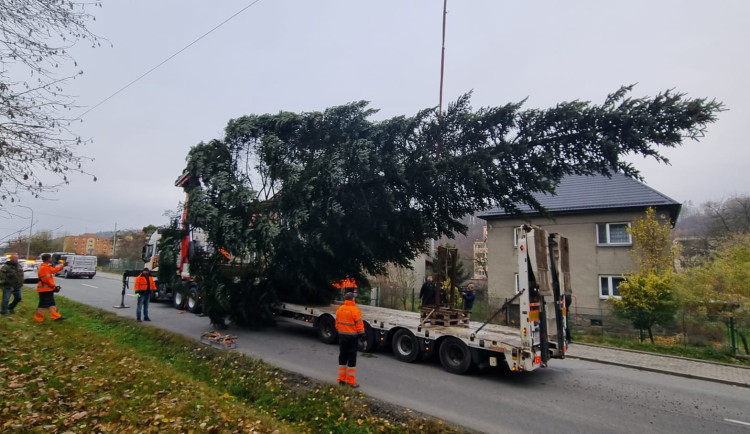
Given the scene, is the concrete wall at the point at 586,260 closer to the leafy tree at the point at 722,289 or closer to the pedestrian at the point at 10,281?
the leafy tree at the point at 722,289

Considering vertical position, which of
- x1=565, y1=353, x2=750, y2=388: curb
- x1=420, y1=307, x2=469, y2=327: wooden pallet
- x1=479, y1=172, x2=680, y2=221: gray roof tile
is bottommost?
x1=565, y1=353, x2=750, y2=388: curb

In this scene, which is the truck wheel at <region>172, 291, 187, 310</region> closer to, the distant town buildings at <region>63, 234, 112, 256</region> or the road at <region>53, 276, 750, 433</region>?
the road at <region>53, 276, 750, 433</region>

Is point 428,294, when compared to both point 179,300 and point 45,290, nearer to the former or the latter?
point 179,300

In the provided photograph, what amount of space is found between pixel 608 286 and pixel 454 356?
1382 centimetres

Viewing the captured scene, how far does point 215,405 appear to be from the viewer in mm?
5676

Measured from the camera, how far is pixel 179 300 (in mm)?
16969

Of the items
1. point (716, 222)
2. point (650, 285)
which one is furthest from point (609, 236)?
point (716, 222)

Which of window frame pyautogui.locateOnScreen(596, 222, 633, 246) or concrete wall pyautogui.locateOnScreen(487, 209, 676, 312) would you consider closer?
window frame pyautogui.locateOnScreen(596, 222, 633, 246)

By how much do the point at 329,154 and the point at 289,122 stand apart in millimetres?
1689

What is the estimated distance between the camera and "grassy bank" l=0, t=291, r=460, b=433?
511 centimetres

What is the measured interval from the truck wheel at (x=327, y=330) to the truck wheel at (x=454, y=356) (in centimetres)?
331

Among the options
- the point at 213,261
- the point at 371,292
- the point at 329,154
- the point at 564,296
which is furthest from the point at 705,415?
the point at 371,292

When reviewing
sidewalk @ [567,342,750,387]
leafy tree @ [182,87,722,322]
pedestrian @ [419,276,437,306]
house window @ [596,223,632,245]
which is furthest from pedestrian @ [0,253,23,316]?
house window @ [596,223,632,245]

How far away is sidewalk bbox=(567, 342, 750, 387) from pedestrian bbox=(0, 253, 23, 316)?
15296 millimetres
